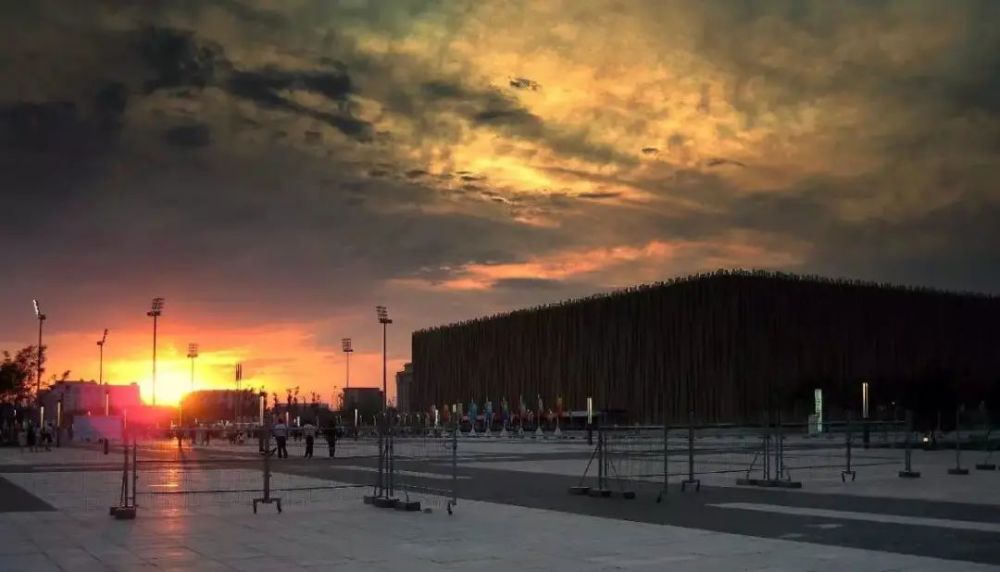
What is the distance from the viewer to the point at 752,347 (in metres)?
112

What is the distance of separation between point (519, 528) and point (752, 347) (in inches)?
3942

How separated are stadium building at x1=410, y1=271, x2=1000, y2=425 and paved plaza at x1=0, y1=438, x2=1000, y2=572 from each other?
256 feet

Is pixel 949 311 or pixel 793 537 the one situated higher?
pixel 949 311

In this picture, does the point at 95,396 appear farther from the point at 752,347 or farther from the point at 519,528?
the point at 519,528

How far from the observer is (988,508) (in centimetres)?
1933


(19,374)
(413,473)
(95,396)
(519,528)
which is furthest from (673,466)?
(95,396)

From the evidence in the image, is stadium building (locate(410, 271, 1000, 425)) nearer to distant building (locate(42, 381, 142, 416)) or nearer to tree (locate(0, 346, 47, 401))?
distant building (locate(42, 381, 142, 416))

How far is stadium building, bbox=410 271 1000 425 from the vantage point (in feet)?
368

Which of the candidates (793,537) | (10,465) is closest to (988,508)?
(793,537)

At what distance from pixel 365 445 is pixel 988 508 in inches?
1532

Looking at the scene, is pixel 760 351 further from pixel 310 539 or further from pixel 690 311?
pixel 310 539

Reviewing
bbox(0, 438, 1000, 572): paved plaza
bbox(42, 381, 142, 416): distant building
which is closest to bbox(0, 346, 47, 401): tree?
bbox(42, 381, 142, 416): distant building

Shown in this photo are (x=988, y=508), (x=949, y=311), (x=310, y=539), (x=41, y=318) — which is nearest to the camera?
(x=310, y=539)

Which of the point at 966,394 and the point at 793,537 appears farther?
the point at 966,394
